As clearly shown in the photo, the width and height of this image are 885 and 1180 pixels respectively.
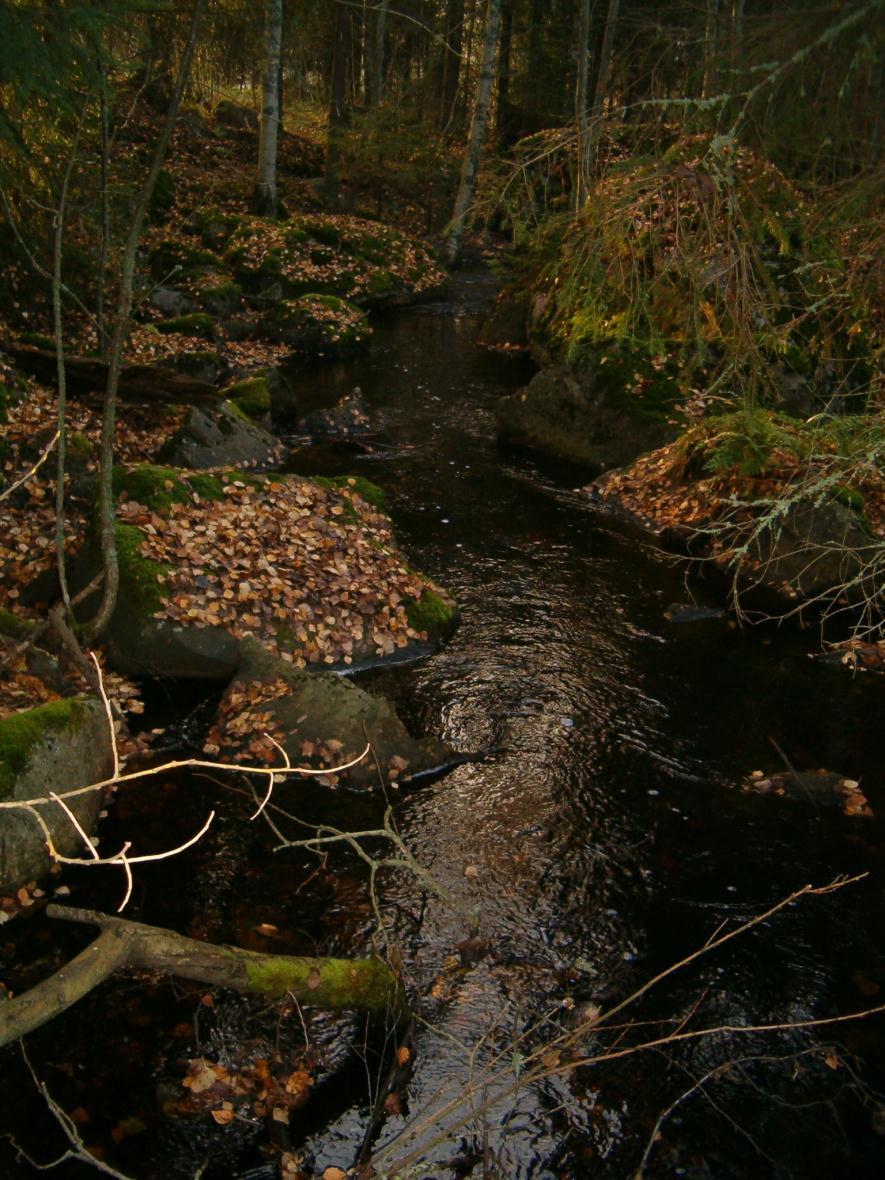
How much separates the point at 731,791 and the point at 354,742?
2857 mm

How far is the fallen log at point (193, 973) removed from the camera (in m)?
3.31

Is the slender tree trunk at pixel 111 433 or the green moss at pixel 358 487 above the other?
the slender tree trunk at pixel 111 433

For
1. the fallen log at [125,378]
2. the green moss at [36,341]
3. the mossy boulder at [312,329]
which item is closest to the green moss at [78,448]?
the fallen log at [125,378]

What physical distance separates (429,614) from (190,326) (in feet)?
32.2

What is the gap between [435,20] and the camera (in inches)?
1237

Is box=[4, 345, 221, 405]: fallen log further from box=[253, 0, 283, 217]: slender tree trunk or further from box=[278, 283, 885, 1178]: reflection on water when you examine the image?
box=[253, 0, 283, 217]: slender tree trunk

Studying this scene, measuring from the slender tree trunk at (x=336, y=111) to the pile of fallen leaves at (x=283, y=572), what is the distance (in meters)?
19.9

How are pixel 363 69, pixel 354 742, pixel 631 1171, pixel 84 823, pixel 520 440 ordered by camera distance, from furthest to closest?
pixel 363 69 < pixel 520 440 < pixel 354 742 < pixel 84 823 < pixel 631 1171

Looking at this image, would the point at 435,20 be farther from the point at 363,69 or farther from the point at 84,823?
the point at 84,823

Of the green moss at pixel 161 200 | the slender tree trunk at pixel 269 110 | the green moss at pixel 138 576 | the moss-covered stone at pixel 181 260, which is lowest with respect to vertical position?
the green moss at pixel 138 576

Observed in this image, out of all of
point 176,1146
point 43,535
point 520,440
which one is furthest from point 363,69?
point 176,1146

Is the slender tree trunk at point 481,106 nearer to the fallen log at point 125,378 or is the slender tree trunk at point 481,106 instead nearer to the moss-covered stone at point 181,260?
the moss-covered stone at point 181,260

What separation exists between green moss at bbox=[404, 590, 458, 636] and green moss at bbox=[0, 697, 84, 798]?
3.38 metres

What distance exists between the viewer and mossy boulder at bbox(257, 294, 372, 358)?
18750mm
